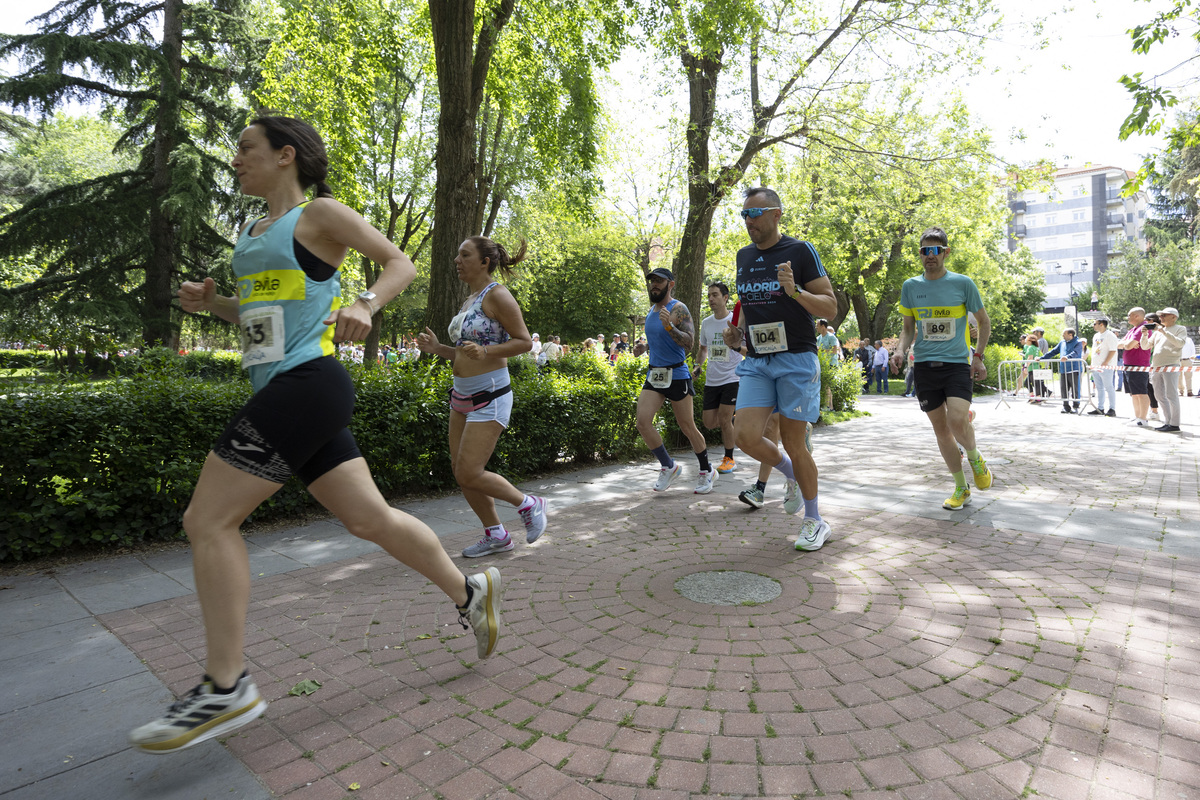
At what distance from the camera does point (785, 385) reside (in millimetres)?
4527

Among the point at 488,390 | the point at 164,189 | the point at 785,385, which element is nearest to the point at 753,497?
the point at 785,385

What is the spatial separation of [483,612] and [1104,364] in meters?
15.9

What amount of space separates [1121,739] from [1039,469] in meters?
6.36

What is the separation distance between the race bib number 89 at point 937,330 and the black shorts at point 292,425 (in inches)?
196

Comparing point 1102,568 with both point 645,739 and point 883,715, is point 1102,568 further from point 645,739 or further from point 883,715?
point 645,739

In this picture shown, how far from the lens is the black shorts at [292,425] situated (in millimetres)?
2225

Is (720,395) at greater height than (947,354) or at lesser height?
lesser

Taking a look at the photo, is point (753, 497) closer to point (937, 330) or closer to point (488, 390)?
point (937, 330)

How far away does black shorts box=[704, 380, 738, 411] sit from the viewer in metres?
7.48

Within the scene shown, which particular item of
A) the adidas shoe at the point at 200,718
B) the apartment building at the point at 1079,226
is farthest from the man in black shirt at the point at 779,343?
the apartment building at the point at 1079,226

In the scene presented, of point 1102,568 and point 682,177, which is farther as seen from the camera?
point 682,177

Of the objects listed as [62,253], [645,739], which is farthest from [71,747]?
[62,253]

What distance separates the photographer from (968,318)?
571 centimetres

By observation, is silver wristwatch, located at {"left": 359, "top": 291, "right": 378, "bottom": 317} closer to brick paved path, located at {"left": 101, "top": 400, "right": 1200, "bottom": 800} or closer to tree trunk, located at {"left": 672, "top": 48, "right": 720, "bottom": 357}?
brick paved path, located at {"left": 101, "top": 400, "right": 1200, "bottom": 800}
